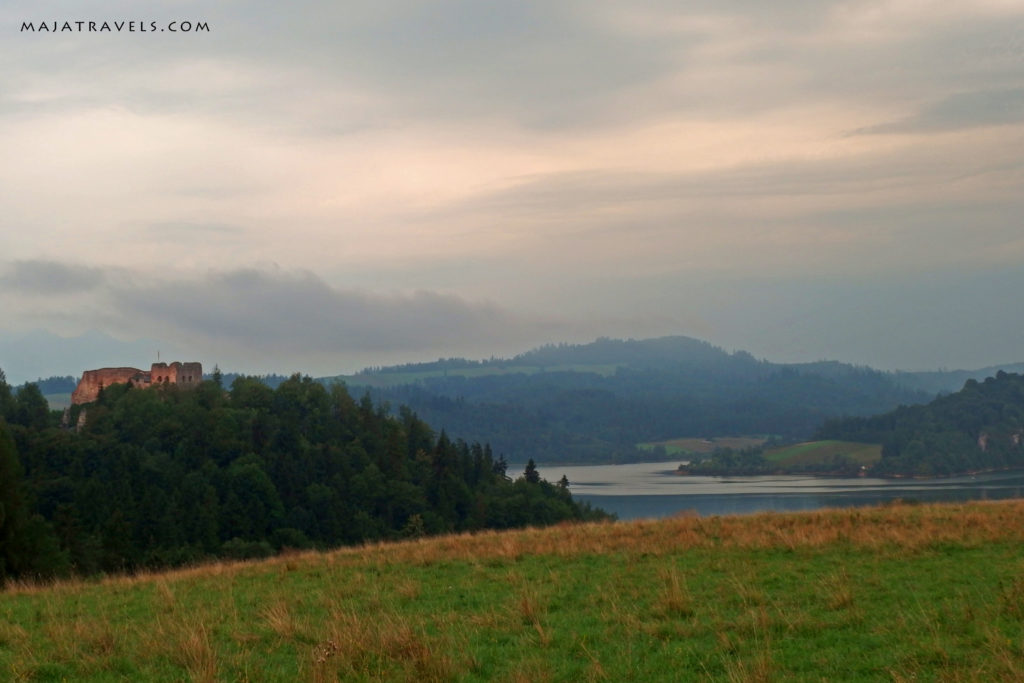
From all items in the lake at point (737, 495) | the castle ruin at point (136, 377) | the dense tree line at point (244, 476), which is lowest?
the lake at point (737, 495)

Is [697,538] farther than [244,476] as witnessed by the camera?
No

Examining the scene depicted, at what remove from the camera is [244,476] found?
301ft

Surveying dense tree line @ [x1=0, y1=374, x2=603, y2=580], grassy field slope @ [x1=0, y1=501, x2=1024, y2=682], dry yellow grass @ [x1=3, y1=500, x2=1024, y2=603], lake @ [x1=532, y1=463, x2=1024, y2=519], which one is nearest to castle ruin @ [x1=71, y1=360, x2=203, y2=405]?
dense tree line @ [x1=0, y1=374, x2=603, y2=580]

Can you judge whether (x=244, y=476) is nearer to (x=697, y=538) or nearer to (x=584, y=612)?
(x=697, y=538)

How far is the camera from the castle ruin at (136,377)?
129 metres

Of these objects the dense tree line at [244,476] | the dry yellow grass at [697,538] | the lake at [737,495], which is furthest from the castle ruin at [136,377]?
the dry yellow grass at [697,538]

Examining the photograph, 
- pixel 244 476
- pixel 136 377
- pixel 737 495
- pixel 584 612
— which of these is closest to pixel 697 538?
pixel 584 612

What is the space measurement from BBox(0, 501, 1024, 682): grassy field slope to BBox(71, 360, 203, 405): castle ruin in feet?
378

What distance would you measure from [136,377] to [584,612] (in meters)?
130

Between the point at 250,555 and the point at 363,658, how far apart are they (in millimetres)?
68283

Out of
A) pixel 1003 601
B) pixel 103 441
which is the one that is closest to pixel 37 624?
pixel 1003 601

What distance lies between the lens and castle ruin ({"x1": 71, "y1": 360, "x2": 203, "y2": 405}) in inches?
5074

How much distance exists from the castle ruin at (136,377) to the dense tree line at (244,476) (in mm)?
7003

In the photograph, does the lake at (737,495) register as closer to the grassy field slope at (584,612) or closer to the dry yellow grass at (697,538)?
the dry yellow grass at (697,538)
